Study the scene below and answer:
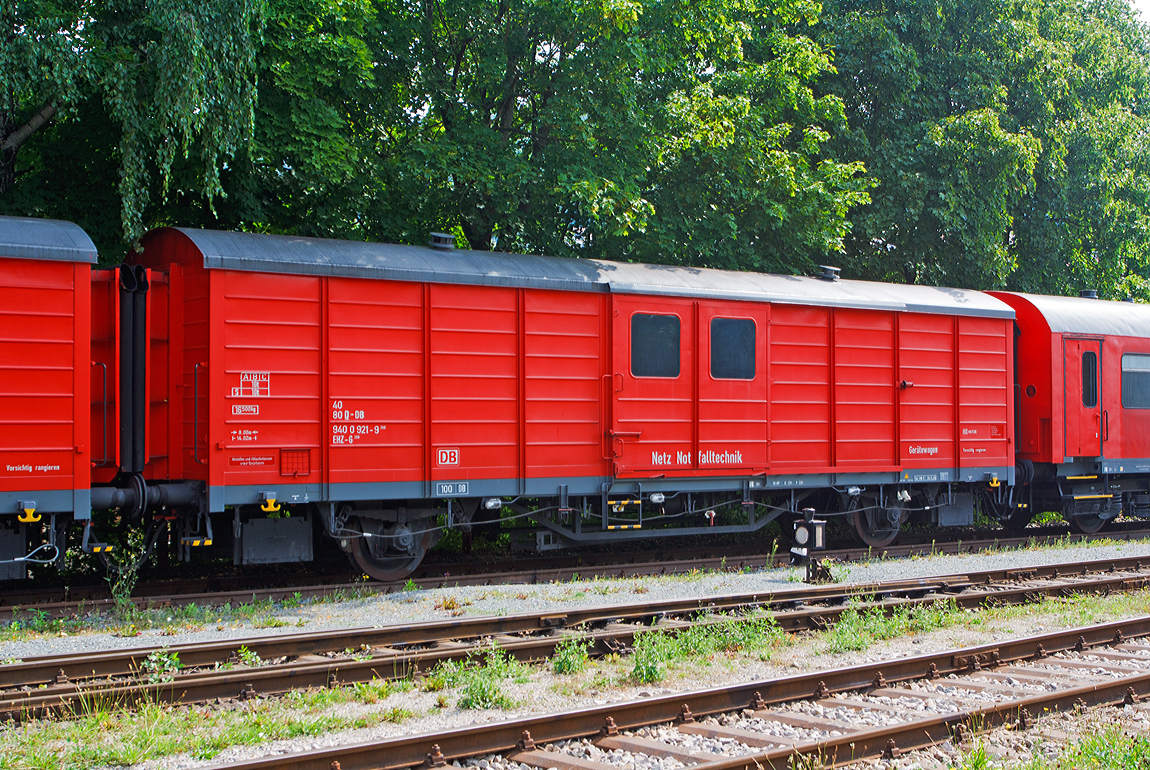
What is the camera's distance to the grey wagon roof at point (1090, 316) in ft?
53.2

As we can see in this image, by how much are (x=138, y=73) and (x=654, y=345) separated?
7081 millimetres

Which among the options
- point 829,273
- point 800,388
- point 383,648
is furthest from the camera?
point 829,273

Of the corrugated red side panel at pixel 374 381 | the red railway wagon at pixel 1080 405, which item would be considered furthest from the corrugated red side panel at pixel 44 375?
the red railway wagon at pixel 1080 405

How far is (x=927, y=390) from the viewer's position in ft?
49.3

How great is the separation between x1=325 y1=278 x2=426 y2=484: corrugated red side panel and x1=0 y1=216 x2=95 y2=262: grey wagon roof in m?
2.49

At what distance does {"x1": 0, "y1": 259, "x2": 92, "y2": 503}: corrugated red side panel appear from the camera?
30.4 ft

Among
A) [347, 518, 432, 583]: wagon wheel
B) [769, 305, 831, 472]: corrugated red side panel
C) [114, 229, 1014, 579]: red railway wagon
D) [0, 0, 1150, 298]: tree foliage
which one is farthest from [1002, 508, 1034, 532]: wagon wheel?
[347, 518, 432, 583]: wagon wheel

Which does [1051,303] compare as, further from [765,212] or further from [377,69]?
[377,69]

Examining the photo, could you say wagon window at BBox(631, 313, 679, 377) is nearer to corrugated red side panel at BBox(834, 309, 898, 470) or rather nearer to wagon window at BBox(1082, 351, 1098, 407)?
corrugated red side panel at BBox(834, 309, 898, 470)

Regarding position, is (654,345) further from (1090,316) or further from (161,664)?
(1090,316)

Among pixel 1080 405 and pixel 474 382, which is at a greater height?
pixel 474 382

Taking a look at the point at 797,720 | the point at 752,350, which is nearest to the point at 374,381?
the point at 752,350

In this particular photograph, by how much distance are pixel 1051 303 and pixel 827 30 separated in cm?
794

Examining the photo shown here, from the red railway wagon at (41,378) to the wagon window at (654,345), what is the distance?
20.8 ft
